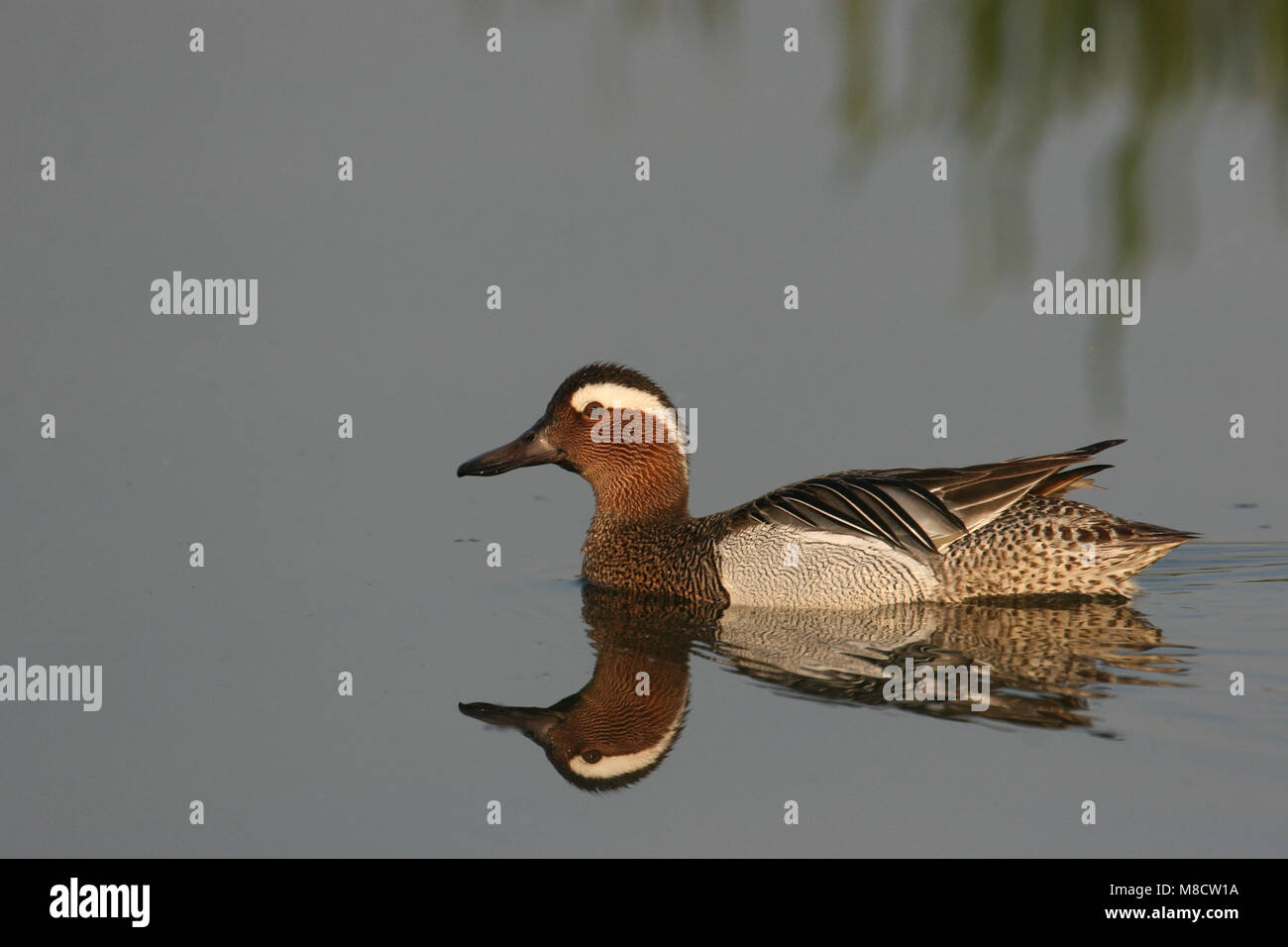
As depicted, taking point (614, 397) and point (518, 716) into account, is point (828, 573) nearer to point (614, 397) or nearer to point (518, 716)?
point (614, 397)

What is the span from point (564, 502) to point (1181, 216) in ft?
16.5

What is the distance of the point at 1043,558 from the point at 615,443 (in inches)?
98.1

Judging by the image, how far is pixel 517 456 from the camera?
9.74 m

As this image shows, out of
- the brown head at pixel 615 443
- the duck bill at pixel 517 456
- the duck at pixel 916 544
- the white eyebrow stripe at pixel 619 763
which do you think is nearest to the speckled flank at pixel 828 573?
the duck at pixel 916 544

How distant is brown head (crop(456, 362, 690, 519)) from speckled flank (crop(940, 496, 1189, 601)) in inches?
69.5

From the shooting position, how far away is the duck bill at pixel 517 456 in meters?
9.59

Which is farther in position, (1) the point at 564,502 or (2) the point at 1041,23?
(2) the point at 1041,23

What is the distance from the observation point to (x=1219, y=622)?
8422mm

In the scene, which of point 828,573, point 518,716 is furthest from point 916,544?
point 518,716

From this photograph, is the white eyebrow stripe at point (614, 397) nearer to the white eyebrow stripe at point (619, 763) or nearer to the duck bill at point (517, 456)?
the duck bill at point (517, 456)

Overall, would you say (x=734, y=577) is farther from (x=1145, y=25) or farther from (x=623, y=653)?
(x=1145, y=25)

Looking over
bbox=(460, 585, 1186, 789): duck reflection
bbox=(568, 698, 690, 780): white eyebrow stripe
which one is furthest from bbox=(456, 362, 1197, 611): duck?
bbox=(568, 698, 690, 780): white eyebrow stripe

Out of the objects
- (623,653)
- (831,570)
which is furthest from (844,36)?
(623,653)

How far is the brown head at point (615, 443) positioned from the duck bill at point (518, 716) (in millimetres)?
2650
